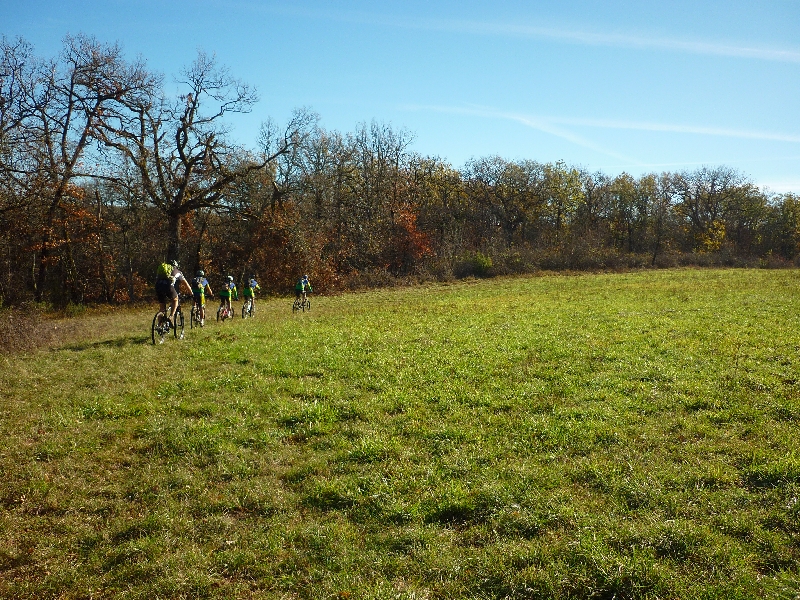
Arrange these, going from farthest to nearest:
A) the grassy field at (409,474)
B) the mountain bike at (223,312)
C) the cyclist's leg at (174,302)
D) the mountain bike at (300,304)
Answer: the mountain bike at (300,304) < the mountain bike at (223,312) < the cyclist's leg at (174,302) < the grassy field at (409,474)

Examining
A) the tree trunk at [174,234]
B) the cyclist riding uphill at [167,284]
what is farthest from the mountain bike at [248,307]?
the tree trunk at [174,234]

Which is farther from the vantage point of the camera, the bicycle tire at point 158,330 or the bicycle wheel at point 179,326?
the bicycle wheel at point 179,326

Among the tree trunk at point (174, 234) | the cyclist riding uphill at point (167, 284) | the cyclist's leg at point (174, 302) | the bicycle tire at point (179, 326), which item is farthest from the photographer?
the tree trunk at point (174, 234)

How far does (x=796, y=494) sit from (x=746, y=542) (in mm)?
1223

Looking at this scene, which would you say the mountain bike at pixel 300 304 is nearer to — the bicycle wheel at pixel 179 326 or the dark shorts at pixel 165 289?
the bicycle wheel at pixel 179 326

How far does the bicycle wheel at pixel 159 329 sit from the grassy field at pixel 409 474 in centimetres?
214

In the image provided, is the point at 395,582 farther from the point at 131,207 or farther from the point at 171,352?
the point at 131,207

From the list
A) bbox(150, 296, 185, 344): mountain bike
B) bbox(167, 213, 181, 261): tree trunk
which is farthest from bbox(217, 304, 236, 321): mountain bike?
bbox(167, 213, 181, 261): tree trunk

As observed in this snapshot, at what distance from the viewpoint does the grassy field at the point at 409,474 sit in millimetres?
4301

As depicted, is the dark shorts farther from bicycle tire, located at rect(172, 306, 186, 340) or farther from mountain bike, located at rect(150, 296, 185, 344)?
bicycle tire, located at rect(172, 306, 186, 340)

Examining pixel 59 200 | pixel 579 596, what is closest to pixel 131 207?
pixel 59 200

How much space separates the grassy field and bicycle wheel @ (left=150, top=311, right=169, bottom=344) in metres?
2.14

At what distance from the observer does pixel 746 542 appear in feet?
14.7

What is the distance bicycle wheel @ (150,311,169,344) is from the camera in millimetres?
14961
